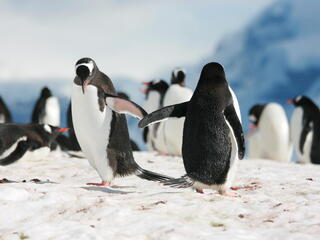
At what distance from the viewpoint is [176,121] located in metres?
12.9

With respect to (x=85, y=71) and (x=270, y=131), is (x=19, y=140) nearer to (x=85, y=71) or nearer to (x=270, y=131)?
(x=85, y=71)

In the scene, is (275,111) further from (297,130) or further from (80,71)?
(80,71)

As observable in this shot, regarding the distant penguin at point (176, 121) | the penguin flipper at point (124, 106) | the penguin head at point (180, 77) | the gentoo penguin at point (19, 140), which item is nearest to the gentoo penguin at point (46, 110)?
the penguin head at point (180, 77)

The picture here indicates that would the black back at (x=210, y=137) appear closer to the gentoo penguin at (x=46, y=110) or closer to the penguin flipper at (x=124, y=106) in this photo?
the penguin flipper at (x=124, y=106)

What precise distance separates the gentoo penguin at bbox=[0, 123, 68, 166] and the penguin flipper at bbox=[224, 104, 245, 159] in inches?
214

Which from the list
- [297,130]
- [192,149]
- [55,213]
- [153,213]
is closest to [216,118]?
[192,149]

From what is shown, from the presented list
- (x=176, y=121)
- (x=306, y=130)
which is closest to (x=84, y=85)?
(x=176, y=121)

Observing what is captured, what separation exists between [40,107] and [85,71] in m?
13.8

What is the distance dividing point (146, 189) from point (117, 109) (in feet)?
3.44

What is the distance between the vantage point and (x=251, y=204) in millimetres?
6312

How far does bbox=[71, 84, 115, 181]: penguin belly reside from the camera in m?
7.53

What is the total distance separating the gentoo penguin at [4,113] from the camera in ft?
61.6

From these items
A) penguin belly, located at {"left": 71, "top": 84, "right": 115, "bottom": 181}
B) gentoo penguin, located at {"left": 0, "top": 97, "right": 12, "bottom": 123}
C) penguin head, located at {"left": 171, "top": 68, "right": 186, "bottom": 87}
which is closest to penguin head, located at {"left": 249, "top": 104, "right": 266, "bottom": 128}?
penguin head, located at {"left": 171, "top": 68, "right": 186, "bottom": 87}

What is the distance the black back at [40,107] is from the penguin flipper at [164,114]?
1421cm
